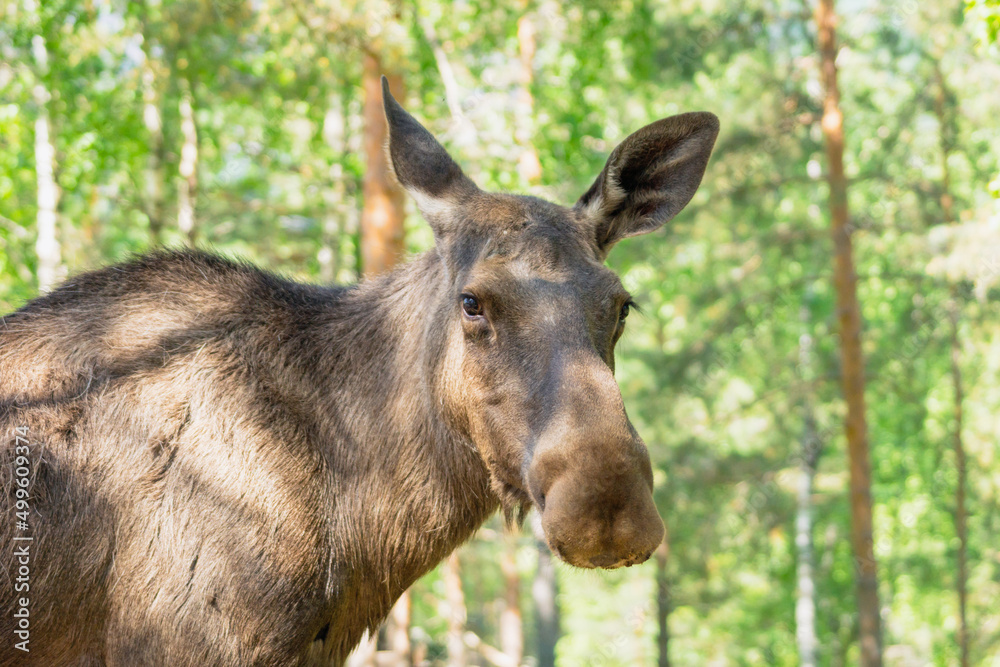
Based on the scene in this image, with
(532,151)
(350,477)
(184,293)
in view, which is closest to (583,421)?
(350,477)

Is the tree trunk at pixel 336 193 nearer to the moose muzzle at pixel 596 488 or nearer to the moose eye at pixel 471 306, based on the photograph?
the moose eye at pixel 471 306

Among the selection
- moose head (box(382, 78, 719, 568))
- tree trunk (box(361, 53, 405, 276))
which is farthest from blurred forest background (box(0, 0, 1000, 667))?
moose head (box(382, 78, 719, 568))

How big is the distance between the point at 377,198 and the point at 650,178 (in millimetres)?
5758

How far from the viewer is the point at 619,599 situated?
37031 millimetres

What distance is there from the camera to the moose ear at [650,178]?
405 cm

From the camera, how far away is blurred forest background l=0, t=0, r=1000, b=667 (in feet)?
35.0

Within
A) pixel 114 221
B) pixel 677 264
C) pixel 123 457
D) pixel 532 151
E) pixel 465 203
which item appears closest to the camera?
pixel 123 457

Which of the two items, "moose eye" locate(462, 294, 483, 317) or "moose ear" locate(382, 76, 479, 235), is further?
"moose ear" locate(382, 76, 479, 235)

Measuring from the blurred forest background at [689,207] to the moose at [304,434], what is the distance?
4021mm

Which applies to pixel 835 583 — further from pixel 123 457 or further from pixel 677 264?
pixel 123 457

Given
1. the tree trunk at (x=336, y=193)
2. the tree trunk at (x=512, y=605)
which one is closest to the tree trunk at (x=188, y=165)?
the tree trunk at (x=336, y=193)

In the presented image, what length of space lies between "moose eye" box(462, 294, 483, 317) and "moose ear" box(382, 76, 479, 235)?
1.98 feet

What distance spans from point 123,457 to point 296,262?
13578 millimetres

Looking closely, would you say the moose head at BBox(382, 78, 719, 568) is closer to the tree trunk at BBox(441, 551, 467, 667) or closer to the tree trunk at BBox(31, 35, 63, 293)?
the tree trunk at BBox(31, 35, 63, 293)
